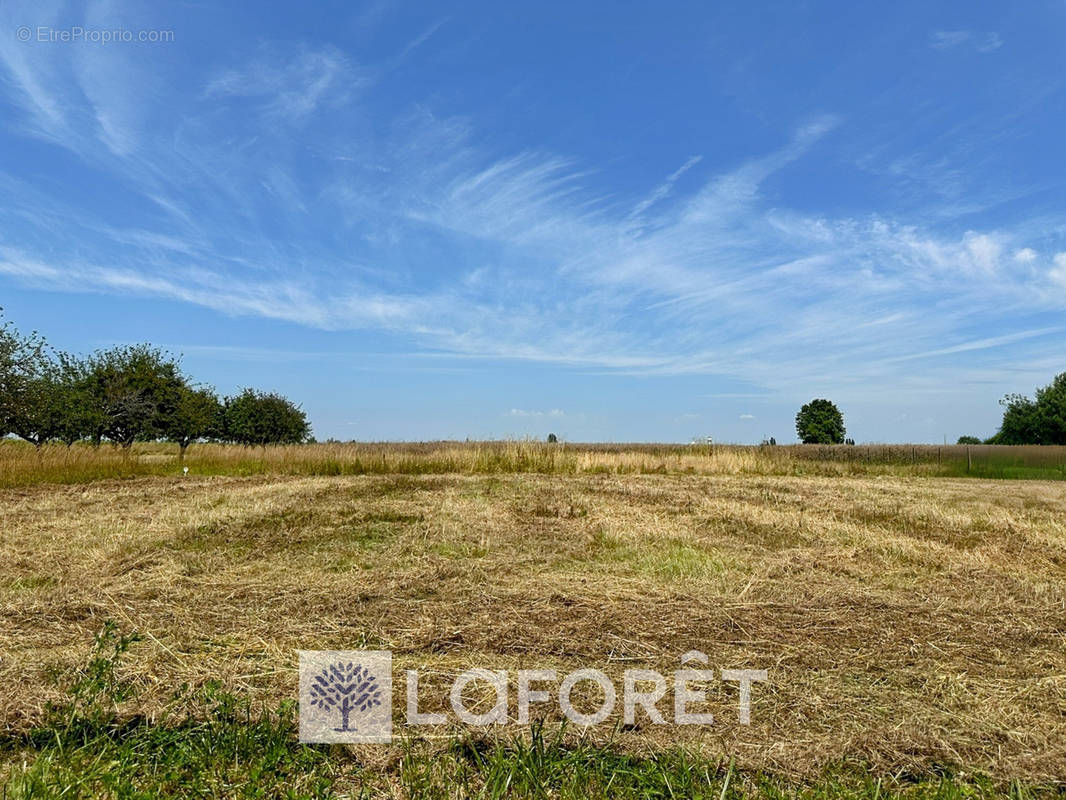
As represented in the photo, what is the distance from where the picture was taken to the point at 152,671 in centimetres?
305

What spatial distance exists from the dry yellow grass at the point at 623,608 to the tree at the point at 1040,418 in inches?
1667

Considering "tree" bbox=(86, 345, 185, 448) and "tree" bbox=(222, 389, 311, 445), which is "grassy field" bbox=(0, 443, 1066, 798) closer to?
"tree" bbox=(86, 345, 185, 448)

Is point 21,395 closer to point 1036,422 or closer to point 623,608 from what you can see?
point 623,608

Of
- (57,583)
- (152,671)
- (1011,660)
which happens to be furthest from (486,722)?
(57,583)

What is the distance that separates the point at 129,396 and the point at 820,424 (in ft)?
166

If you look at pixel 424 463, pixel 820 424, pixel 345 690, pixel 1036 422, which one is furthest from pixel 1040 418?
pixel 345 690

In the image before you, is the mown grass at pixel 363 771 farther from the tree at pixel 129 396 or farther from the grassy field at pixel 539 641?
the tree at pixel 129 396

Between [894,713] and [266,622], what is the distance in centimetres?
336

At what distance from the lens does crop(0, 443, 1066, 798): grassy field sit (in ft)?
7.50

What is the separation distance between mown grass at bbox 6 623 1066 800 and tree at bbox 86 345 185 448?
24.9m

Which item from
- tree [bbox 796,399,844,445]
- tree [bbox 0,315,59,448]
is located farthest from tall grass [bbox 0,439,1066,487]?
tree [bbox 796,399,844,445]

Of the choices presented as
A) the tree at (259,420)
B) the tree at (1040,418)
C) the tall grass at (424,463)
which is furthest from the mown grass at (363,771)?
the tree at (1040,418)

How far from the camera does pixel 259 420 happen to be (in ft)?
115

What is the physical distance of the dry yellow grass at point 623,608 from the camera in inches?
105
